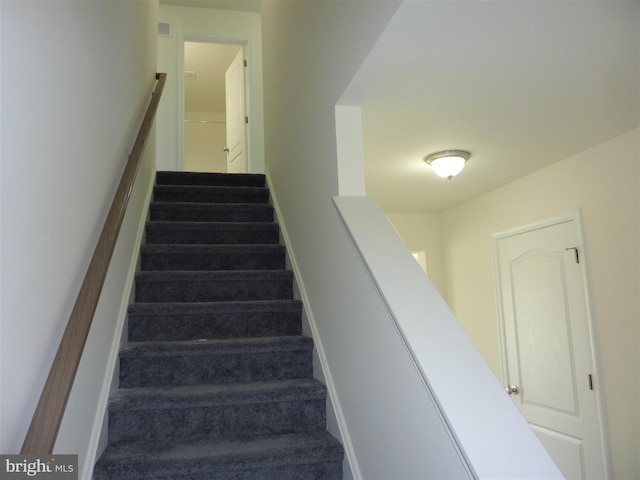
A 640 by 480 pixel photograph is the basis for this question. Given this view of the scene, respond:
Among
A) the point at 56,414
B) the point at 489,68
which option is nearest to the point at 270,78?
the point at 489,68

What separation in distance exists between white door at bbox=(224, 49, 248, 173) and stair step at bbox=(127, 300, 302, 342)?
275 cm

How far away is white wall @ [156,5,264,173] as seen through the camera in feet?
15.2

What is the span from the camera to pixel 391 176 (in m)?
3.06

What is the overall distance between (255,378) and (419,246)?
8.36ft

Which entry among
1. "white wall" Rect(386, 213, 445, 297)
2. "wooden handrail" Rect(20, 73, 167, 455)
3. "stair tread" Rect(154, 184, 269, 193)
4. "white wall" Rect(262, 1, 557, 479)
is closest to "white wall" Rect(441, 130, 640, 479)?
"white wall" Rect(386, 213, 445, 297)

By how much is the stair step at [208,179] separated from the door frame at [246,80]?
1011mm

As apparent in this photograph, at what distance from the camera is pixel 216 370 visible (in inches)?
83.3

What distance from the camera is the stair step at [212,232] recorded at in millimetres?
2953

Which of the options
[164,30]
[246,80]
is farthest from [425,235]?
[164,30]

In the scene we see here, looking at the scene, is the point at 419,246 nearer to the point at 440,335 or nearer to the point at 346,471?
the point at 346,471

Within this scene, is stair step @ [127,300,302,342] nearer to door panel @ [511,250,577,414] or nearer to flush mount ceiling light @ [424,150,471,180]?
flush mount ceiling light @ [424,150,471,180]

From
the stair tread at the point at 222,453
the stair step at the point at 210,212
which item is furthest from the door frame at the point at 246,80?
the stair tread at the point at 222,453

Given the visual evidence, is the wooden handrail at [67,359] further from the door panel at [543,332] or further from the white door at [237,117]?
the white door at [237,117]

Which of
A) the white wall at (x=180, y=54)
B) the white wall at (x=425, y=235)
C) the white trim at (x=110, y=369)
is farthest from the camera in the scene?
the white wall at (x=180, y=54)
